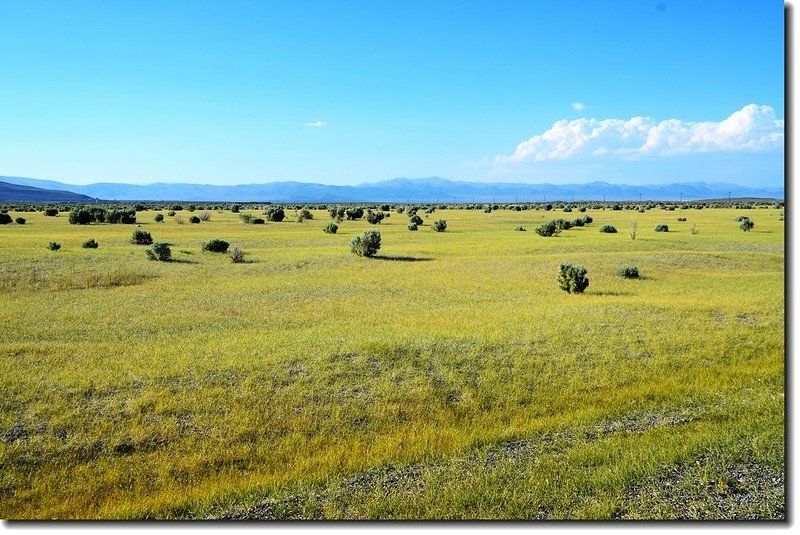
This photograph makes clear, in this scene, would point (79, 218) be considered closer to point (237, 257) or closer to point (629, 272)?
point (237, 257)

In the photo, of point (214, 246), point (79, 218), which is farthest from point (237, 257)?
point (79, 218)

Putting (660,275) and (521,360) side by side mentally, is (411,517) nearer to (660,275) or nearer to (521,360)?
(521,360)

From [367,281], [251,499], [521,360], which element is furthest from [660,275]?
[251,499]

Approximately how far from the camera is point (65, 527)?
9086mm

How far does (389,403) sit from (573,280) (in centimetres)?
1772

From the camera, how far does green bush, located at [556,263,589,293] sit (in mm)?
28500

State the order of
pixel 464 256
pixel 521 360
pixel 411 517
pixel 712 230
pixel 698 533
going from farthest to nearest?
pixel 712 230, pixel 464 256, pixel 521 360, pixel 411 517, pixel 698 533

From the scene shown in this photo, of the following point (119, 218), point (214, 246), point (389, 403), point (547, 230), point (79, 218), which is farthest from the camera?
point (119, 218)

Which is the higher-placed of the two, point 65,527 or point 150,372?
point 150,372

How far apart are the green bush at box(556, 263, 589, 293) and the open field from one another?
0.73 m

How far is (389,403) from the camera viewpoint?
45.3 ft

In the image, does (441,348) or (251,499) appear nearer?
(251,499)

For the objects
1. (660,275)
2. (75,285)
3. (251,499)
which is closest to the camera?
(251,499)

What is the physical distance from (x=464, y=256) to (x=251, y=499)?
35.4 meters
